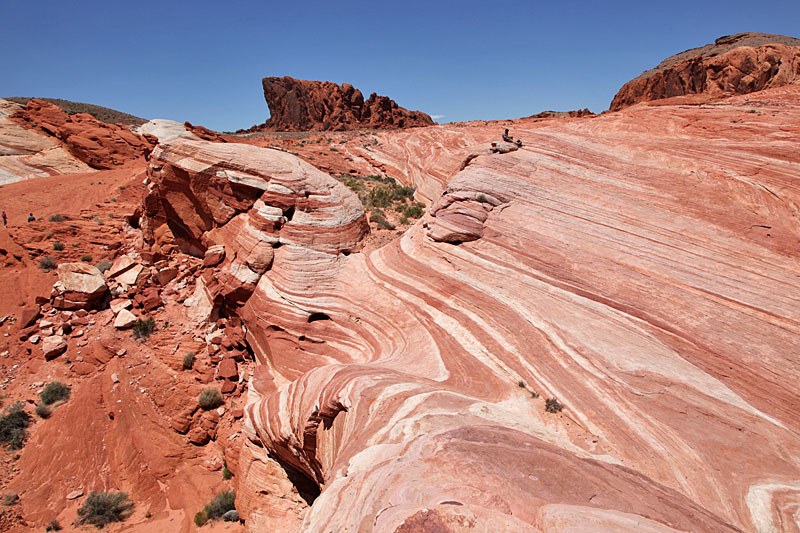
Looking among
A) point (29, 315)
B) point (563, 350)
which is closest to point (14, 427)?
point (29, 315)

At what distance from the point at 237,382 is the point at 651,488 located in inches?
376

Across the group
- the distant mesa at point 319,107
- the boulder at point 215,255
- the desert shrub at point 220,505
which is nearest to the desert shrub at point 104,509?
the desert shrub at point 220,505

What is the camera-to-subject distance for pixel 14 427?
8.80m

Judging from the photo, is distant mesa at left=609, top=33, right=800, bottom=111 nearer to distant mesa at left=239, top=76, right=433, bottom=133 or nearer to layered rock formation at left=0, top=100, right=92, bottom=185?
layered rock formation at left=0, top=100, right=92, bottom=185

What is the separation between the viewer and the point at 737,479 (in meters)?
3.69

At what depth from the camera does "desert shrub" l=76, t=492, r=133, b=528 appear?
7.70m

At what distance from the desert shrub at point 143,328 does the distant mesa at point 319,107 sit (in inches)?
2713

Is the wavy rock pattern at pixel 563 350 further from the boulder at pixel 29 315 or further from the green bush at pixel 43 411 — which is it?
the boulder at pixel 29 315

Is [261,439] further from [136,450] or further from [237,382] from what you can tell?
[136,450]

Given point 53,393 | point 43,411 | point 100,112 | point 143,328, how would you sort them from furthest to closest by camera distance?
point 100,112, point 143,328, point 53,393, point 43,411

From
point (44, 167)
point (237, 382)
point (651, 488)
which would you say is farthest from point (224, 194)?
point (44, 167)

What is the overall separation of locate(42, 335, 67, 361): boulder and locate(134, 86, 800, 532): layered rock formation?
512cm

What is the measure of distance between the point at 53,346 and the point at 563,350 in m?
13.8

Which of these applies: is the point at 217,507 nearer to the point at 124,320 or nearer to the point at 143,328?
the point at 143,328
